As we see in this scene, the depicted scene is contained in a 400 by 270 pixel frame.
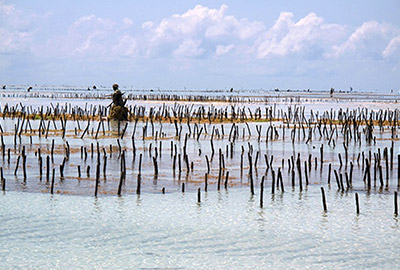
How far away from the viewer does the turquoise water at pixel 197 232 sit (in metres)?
9.20

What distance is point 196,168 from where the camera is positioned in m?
17.5

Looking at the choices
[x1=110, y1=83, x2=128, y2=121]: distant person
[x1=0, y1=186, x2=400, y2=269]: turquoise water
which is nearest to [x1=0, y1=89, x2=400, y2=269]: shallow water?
[x1=0, y1=186, x2=400, y2=269]: turquoise water

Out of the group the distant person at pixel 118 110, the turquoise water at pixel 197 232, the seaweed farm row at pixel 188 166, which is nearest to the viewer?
the turquoise water at pixel 197 232

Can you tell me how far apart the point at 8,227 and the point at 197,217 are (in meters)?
3.71

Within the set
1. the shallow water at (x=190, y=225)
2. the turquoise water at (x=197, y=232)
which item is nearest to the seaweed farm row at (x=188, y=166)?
the shallow water at (x=190, y=225)

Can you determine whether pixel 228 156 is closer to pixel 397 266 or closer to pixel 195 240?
pixel 195 240

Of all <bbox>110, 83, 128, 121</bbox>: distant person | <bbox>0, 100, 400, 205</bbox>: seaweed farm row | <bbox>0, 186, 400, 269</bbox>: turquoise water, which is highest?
<bbox>110, 83, 128, 121</bbox>: distant person

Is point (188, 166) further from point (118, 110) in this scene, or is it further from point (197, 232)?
point (118, 110)

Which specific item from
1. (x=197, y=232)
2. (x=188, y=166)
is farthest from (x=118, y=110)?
(x=197, y=232)

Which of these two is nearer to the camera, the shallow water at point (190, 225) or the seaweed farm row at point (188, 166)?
the shallow water at point (190, 225)

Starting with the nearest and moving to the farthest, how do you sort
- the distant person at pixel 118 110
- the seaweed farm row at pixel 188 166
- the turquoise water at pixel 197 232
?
the turquoise water at pixel 197 232, the seaweed farm row at pixel 188 166, the distant person at pixel 118 110

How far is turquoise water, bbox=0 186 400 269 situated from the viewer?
30.2 feet

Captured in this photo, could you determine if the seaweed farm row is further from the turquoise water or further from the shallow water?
the turquoise water

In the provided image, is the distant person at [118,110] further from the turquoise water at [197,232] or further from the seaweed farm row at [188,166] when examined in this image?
the turquoise water at [197,232]
